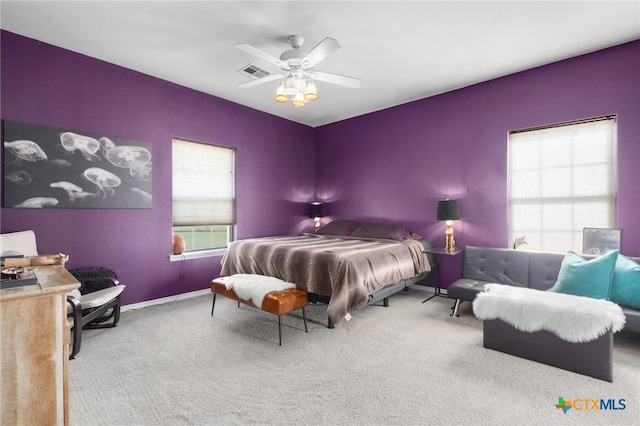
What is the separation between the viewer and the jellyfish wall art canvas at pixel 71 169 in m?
3.04

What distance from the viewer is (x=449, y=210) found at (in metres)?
4.18

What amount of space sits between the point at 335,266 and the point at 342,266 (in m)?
0.07

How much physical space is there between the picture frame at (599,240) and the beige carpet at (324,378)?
0.84m

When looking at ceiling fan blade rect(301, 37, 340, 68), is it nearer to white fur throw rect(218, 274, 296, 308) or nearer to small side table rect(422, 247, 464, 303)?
white fur throw rect(218, 274, 296, 308)

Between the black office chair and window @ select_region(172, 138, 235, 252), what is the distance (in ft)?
4.04

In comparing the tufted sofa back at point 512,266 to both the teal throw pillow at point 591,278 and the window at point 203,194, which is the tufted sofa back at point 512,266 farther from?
the window at point 203,194

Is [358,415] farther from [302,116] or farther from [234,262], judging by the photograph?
[302,116]

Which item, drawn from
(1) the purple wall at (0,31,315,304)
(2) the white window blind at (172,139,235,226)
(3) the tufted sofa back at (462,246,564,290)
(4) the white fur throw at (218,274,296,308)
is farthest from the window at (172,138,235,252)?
(3) the tufted sofa back at (462,246,564,290)

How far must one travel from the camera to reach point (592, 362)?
2.19 metres

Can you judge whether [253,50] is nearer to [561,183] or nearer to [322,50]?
[322,50]

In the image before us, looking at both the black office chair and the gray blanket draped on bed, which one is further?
the gray blanket draped on bed

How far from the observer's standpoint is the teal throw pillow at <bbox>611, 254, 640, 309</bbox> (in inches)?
103

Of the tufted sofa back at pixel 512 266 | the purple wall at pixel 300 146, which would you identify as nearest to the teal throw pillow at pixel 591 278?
the tufted sofa back at pixel 512 266

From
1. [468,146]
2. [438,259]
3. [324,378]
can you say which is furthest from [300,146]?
[324,378]
